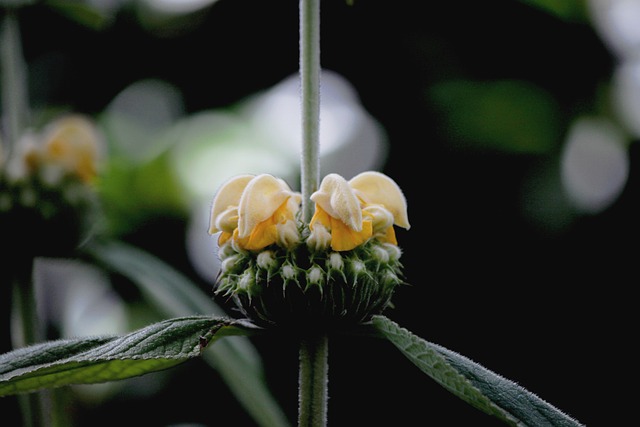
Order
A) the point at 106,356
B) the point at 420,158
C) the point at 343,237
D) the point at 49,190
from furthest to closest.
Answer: the point at 420,158 < the point at 49,190 < the point at 343,237 < the point at 106,356

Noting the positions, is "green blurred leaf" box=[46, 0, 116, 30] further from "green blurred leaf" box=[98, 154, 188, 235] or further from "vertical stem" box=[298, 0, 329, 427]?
"green blurred leaf" box=[98, 154, 188, 235]

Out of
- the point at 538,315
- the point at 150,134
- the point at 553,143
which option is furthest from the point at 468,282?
the point at 150,134

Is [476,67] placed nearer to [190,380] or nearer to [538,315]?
[538,315]

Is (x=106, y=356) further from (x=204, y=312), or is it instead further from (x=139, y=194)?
(x=139, y=194)

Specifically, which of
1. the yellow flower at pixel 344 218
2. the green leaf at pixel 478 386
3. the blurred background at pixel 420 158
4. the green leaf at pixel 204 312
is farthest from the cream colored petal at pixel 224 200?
the blurred background at pixel 420 158

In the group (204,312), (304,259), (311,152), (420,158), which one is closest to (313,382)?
(304,259)

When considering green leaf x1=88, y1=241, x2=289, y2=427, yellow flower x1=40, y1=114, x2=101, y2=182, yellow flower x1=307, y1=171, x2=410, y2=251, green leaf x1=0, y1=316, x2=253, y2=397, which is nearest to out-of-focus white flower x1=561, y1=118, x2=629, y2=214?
green leaf x1=88, y1=241, x2=289, y2=427
